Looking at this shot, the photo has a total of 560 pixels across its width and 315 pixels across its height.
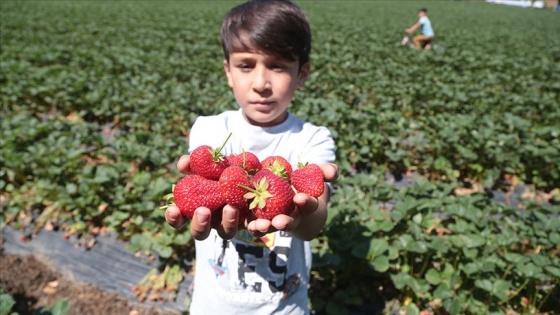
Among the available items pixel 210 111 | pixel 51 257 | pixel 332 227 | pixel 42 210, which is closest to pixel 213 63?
pixel 210 111

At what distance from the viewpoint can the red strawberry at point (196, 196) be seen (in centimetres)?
106

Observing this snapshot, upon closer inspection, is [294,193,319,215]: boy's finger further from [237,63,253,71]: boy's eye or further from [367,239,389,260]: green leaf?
[367,239,389,260]: green leaf

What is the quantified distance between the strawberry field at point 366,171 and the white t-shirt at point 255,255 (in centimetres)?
81

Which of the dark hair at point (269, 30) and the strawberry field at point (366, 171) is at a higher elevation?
the dark hair at point (269, 30)

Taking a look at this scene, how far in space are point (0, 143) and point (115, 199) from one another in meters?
1.51

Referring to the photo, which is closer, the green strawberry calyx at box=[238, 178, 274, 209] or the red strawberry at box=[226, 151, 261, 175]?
the green strawberry calyx at box=[238, 178, 274, 209]

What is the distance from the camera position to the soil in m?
2.59

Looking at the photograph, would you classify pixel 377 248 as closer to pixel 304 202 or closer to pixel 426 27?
pixel 304 202

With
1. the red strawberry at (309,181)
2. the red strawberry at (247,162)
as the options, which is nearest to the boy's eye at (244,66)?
the red strawberry at (247,162)

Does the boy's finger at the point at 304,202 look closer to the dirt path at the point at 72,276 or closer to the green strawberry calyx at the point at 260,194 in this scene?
the green strawberry calyx at the point at 260,194

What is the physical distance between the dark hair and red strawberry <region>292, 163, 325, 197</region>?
1.68ft

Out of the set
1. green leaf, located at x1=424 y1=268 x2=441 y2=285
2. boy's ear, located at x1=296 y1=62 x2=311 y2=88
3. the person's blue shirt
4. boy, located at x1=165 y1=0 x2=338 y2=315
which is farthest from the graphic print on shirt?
the person's blue shirt

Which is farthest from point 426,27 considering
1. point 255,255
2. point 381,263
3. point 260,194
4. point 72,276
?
point 260,194

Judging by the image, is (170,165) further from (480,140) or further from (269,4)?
(480,140)
